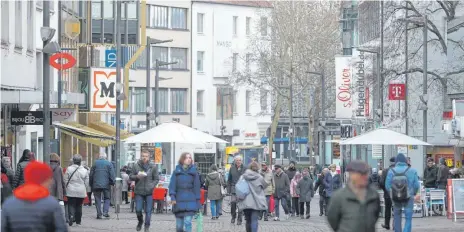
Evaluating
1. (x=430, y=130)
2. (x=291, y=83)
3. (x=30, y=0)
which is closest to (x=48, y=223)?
(x=30, y=0)

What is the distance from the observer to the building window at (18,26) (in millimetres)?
35688

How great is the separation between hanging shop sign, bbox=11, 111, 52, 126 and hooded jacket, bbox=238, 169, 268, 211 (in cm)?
822

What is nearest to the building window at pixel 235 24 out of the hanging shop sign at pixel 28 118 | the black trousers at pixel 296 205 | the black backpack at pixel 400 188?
the black trousers at pixel 296 205

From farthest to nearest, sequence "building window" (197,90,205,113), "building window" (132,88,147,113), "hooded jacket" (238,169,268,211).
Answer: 1. "building window" (197,90,205,113)
2. "building window" (132,88,147,113)
3. "hooded jacket" (238,169,268,211)

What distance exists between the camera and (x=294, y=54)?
282ft

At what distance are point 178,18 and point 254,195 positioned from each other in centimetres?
7101

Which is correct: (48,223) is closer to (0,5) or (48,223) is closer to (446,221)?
(0,5)

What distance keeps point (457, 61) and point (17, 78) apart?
25.2 meters

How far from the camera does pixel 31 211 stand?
1140 centimetres

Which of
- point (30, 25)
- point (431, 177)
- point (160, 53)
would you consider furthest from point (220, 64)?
point (431, 177)

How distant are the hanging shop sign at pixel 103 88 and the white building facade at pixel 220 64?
162 ft

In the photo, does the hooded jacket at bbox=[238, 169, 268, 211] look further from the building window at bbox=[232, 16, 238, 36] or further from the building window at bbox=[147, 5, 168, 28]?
the building window at bbox=[232, 16, 238, 36]

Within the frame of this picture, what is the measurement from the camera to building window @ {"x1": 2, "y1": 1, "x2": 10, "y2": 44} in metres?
33.2

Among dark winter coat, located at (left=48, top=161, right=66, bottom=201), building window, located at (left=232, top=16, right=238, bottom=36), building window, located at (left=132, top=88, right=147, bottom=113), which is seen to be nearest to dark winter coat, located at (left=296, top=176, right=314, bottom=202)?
dark winter coat, located at (left=48, top=161, right=66, bottom=201)
